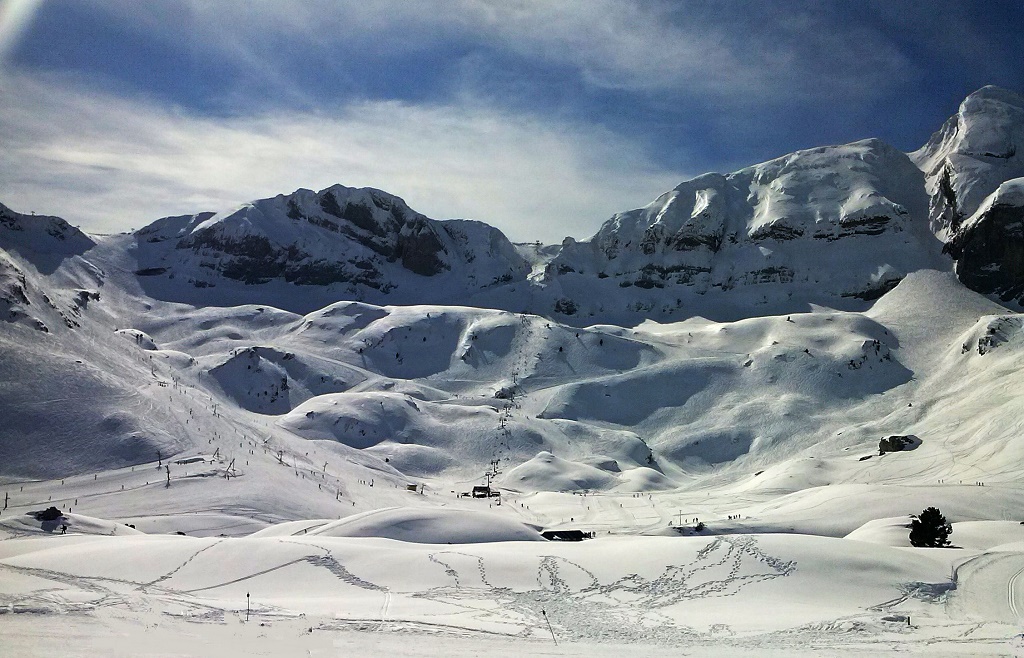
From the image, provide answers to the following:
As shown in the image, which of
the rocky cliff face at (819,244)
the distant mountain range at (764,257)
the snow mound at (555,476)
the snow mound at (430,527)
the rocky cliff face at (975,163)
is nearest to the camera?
the snow mound at (430,527)

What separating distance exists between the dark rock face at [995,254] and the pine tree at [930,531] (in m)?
127

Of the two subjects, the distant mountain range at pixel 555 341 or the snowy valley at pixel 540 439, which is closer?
the snowy valley at pixel 540 439

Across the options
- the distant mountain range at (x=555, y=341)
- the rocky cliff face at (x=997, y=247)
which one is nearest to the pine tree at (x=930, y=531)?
the distant mountain range at (x=555, y=341)

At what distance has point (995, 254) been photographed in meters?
156

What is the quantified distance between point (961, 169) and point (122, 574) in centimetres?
18683

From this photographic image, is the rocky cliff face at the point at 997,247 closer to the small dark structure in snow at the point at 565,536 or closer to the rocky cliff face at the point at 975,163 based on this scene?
the rocky cliff face at the point at 975,163

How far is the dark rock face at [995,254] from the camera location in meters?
152

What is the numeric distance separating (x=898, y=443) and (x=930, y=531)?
191 ft

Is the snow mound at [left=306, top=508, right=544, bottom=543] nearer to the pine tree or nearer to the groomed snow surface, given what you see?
the groomed snow surface

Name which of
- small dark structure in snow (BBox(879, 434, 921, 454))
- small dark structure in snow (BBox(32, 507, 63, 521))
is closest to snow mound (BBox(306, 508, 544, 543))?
small dark structure in snow (BBox(32, 507, 63, 521))

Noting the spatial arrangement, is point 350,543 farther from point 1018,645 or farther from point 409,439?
point 409,439

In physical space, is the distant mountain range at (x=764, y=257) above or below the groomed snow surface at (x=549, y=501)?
above

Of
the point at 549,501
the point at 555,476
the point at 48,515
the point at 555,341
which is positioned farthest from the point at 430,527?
the point at 555,341

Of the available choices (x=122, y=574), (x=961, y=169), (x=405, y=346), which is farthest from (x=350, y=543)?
(x=961, y=169)
